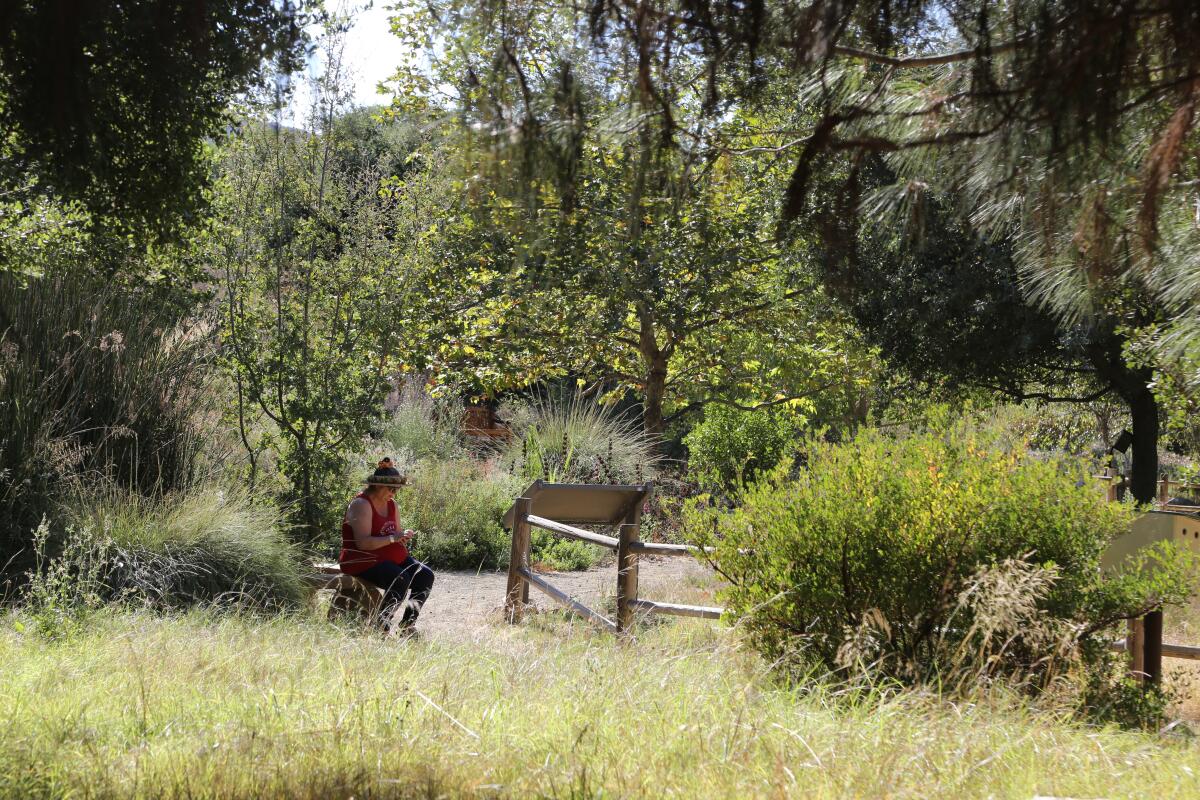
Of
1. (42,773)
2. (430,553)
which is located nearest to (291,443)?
(430,553)

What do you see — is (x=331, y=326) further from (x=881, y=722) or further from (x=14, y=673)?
(x=881, y=722)

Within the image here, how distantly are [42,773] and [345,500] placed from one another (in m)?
5.87

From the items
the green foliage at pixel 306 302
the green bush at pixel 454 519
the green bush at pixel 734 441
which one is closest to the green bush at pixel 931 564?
the green foliage at pixel 306 302

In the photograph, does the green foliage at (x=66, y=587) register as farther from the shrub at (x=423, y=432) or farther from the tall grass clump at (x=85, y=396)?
the shrub at (x=423, y=432)

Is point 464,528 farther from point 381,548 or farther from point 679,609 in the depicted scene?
point 679,609

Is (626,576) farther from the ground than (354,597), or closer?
farther from the ground

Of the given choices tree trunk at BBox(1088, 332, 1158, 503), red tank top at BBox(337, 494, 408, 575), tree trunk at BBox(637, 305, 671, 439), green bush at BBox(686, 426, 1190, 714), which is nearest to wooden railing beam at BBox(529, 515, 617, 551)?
red tank top at BBox(337, 494, 408, 575)

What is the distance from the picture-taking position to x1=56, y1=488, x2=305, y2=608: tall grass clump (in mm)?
6156

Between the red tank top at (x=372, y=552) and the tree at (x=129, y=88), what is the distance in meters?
2.09

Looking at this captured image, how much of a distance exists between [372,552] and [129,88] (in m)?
3.36

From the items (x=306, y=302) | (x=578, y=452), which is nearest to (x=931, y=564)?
(x=306, y=302)

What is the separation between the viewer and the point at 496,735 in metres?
3.46

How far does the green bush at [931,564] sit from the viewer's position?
4.63 m

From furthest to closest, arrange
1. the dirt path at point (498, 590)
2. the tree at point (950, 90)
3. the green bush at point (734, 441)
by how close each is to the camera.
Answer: the green bush at point (734, 441) → the dirt path at point (498, 590) → the tree at point (950, 90)
